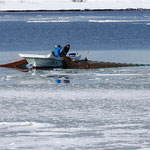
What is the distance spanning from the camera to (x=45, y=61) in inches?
1059

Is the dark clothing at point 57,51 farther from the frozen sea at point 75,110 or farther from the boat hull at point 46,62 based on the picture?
the frozen sea at point 75,110

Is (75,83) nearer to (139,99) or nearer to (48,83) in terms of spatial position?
(48,83)

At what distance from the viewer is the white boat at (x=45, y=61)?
26.8m

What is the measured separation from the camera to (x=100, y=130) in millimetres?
13172

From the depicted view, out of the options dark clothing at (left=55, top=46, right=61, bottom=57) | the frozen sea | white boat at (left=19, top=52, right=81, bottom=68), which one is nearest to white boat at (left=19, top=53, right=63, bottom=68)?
white boat at (left=19, top=52, right=81, bottom=68)

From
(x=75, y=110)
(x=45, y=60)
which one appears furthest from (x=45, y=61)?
(x=75, y=110)

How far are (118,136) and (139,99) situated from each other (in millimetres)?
4996

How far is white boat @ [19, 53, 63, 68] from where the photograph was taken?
88.0ft

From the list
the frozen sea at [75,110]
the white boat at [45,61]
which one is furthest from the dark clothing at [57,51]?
the frozen sea at [75,110]

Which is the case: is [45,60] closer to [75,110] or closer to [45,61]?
[45,61]

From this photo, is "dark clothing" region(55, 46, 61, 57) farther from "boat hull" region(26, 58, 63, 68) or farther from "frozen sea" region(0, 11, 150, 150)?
"frozen sea" region(0, 11, 150, 150)

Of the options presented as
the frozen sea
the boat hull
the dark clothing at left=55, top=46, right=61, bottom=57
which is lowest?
the frozen sea

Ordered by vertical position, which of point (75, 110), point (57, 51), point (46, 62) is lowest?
point (75, 110)

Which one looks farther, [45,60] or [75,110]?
[45,60]
